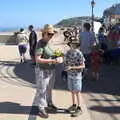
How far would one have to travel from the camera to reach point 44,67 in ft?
27.7

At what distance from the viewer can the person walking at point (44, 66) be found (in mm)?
8352

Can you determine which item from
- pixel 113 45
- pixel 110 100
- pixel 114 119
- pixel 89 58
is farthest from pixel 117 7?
pixel 114 119

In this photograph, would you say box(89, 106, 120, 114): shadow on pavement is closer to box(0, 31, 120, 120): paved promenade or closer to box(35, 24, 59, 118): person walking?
box(0, 31, 120, 120): paved promenade

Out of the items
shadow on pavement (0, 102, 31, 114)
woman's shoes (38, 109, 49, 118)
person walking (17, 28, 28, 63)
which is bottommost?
shadow on pavement (0, 102, 31, 114)

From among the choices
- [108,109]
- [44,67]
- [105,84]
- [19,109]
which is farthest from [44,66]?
[105,84]

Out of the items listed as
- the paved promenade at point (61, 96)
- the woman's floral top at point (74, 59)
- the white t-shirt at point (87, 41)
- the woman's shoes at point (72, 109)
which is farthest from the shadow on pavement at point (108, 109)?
the white t-shirt at point (87, 41)

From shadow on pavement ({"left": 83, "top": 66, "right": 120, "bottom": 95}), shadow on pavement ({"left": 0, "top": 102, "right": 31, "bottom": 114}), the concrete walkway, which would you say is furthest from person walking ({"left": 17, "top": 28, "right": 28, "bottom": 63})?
shadow on pavement ({"left": 0, "top": 102, "right": 31, "bottom": 114})

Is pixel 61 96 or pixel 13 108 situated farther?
pixel 61 96

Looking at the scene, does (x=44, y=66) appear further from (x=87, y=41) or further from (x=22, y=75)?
(x=22, y=75)

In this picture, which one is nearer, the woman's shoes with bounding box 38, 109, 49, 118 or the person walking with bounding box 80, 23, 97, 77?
the woman's shoes with bounding box 38, 109, 49, 118

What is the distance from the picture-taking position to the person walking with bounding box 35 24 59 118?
27.4 feet

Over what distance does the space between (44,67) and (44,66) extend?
0.06 feet

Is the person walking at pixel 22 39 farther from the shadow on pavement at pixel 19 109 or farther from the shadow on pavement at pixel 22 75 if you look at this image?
the shadow on pavement at pixel 19 109

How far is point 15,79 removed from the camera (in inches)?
547
